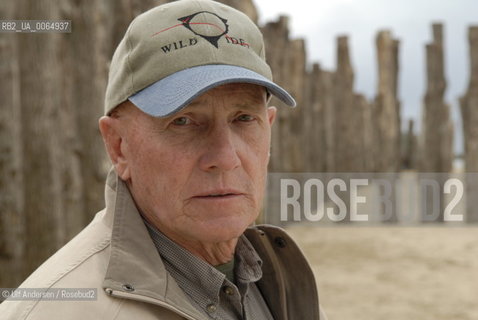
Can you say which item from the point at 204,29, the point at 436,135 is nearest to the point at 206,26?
the point at 204,29

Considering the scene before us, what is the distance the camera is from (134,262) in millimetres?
1361

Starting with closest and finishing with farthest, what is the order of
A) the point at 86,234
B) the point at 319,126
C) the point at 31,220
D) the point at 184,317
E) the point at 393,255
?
the point at 184,317 → the point at 86,234 → the point at 31,220 → the point at 393,255 → the point at 319,126

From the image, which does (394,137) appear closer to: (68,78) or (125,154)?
(68,78)

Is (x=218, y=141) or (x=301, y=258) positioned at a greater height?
(x=218, y=141)

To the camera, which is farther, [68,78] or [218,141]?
[68,78]

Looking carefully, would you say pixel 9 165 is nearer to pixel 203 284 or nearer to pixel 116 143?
pixel 116 143

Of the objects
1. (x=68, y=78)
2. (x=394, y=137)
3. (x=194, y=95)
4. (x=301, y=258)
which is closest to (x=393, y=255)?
(x=68, y=78)

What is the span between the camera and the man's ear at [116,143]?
1537mm

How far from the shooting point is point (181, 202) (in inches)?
58.4

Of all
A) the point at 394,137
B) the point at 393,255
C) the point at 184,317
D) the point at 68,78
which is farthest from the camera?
the point at 394,137

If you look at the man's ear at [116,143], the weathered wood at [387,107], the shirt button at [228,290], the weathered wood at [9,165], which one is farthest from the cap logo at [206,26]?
the weathered wood at [387,107]

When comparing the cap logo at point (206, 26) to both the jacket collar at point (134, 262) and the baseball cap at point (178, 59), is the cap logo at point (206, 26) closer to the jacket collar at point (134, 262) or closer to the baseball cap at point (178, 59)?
the baseball cap at point (178, 59)

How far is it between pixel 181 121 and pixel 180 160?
10 centimetres

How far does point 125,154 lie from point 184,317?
447mm
